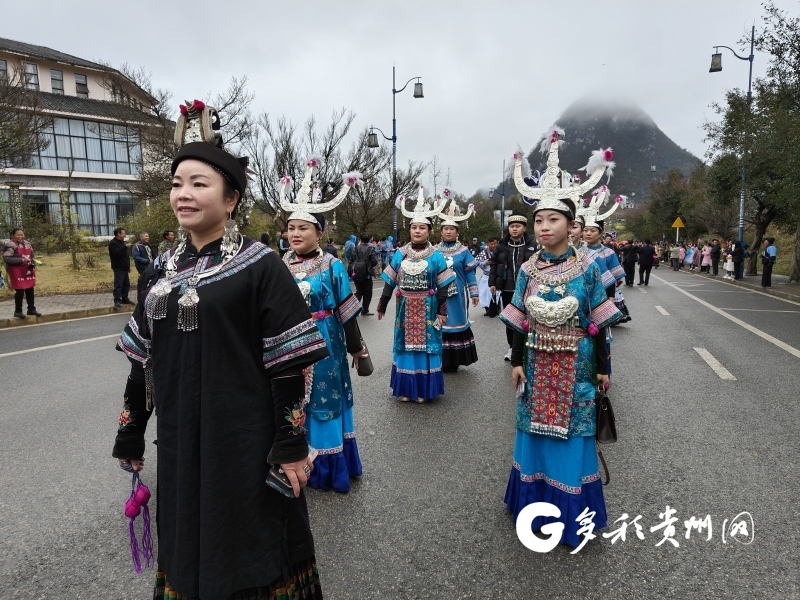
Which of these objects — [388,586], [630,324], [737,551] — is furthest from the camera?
[630,324]

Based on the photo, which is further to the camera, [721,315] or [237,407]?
[721,315]

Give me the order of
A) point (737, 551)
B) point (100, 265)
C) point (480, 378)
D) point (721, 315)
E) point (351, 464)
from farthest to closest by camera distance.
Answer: point (100, 265), point (721, 315), point (480, 378), point (351, 464), point (737, 551)

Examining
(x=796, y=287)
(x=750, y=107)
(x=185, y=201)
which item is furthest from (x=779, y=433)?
(x=750, y=107)

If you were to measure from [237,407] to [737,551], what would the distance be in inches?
Answer: 116

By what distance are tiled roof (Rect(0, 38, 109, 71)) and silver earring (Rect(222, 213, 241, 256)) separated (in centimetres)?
3817

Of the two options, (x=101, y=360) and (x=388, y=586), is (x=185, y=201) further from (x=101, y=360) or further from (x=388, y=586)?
(x=101, y=360)

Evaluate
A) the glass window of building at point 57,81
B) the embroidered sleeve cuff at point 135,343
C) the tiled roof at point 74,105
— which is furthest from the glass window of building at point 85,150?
the embroidered sleeve cuff at point 135,343

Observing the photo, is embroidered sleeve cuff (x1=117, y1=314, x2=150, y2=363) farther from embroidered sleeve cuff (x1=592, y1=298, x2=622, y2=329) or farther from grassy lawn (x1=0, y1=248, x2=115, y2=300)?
grassy lawn (x1=0, y1=248, x2=115, y2=300)

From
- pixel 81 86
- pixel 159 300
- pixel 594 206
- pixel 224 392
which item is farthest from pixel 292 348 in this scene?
pixel 81 86

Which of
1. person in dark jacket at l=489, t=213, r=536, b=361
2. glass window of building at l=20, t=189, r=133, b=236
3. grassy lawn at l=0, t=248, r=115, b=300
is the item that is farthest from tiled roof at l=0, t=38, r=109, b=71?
person in dark jacket at l=489, t=213, r=536, b=361

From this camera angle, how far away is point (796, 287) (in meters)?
19.2

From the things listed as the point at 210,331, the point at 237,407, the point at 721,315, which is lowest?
the point at 721,315

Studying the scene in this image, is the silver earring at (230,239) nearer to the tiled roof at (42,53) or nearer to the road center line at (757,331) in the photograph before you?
the road center line at (757,331)

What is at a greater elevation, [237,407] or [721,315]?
[237,407]
